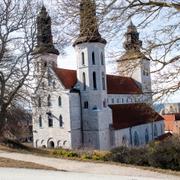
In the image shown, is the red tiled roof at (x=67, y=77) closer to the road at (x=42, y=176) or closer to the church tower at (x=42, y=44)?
the church tower at (x=42, y=44)

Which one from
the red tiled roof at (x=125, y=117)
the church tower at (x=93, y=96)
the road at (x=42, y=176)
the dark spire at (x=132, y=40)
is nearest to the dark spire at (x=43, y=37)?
the dark spire at (x=132, y=40)

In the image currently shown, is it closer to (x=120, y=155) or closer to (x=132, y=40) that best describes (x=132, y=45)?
(x=132, y=40)

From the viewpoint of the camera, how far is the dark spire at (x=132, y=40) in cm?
1253

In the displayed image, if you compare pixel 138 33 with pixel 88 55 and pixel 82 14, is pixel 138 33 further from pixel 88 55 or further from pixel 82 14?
pixel 88 55

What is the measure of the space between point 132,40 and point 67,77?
129 ft

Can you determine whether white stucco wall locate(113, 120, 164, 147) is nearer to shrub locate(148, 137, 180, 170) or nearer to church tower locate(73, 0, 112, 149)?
church tower locate(73, 0, 112, 149)

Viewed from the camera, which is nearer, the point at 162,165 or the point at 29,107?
the point at 162,165

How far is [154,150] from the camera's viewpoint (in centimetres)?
1452

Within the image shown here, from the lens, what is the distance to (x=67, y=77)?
51.9 metres

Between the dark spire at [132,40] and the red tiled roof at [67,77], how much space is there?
121ft

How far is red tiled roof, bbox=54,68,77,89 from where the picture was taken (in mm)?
50150

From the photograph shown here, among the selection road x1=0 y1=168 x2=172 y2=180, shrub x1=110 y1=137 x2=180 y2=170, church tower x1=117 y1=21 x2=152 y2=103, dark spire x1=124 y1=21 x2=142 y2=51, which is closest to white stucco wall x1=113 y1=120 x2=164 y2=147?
shrub x1=110 y1=137 x2=180 y2=170

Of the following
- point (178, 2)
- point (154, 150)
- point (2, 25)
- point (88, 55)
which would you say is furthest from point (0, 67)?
point (88, 55)

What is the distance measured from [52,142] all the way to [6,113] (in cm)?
2745
